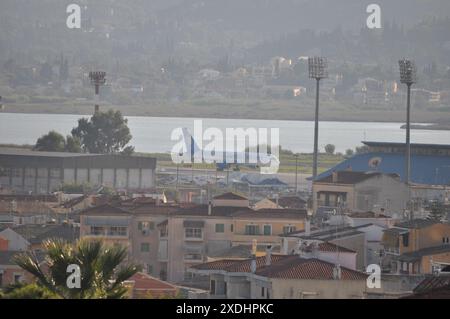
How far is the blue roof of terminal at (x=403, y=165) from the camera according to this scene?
4309cm

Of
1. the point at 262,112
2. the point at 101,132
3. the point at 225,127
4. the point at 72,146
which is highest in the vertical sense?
the point at 262,112

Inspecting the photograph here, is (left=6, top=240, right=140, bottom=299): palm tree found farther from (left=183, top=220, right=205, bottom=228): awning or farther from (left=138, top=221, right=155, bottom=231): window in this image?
(left=138, top=221, right=155, bottom=231): window

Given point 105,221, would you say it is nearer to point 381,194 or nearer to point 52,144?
point 381,194

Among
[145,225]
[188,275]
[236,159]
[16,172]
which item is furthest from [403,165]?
[188,275]

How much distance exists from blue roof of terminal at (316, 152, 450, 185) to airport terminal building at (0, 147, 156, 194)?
5.23 metres

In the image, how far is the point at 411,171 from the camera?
44469 mm

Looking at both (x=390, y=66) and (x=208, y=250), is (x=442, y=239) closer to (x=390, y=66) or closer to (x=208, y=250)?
(x=208, y=250)

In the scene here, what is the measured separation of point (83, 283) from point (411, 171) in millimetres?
33977

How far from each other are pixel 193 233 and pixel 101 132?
34.7 m

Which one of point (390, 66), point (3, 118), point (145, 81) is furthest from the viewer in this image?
point (390, 66)

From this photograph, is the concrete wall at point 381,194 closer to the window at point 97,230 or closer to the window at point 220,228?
the window at point 220,228

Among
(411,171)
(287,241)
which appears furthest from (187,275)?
(411,171)

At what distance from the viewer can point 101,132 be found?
193 ft

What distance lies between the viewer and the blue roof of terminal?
43.1 m
